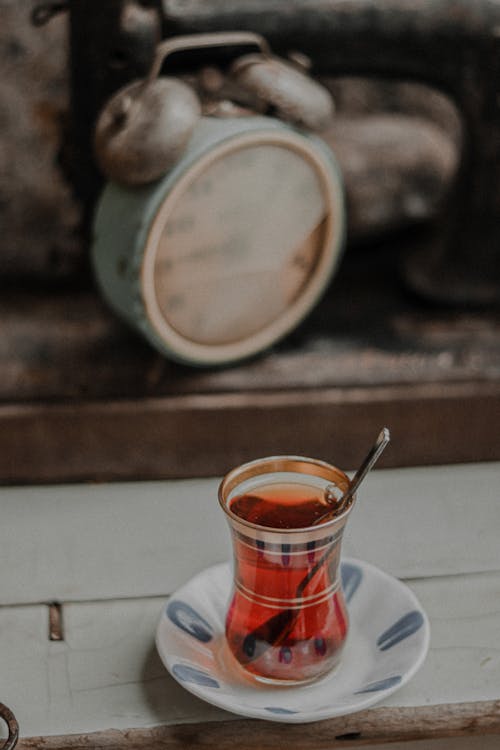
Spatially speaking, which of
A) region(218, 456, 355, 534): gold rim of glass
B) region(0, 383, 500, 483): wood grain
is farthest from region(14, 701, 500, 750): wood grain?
region(0, 383, 500, 483): wood grain

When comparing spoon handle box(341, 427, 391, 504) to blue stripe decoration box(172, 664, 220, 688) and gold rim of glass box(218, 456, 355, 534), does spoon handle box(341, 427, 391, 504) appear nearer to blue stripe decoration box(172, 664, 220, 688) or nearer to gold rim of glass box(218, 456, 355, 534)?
gold rim of glass box(218, 456, 355, 534)

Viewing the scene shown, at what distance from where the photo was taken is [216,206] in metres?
0.87

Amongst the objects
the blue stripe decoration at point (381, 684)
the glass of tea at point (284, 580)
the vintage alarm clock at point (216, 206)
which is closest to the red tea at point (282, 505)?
the glass of tea at point (284, 580)

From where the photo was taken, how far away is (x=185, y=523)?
0.86 meters

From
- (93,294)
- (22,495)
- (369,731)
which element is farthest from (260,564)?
(93,294)

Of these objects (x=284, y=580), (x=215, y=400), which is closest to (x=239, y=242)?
(x=215, y=400)

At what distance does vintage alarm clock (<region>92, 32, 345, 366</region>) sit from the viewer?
0.84m

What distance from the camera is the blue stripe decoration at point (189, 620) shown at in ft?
2.21

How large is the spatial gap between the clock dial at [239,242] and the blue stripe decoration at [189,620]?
0.92 ft

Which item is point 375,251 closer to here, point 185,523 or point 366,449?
point 366,449

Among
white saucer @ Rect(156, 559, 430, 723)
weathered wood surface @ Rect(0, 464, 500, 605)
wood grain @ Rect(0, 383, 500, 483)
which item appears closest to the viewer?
white saucer @ Rect(156, 559, 430, 723)

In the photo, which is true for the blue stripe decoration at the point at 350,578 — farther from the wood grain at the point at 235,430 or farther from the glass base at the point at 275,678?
the wood grain at the point at 235,430

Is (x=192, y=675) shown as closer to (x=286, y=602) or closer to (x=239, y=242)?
(x=286, y=602)

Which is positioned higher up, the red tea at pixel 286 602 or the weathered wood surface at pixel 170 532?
the red tea at pixel 286 602
